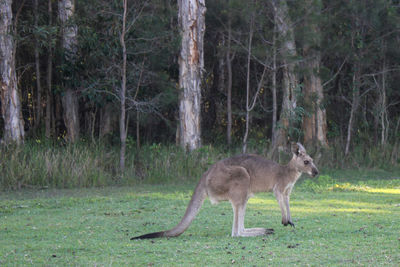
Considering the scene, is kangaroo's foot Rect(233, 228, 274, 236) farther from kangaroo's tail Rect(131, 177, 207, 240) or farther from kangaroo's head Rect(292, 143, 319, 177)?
kangaroo's head Rect(292, 143, 319, 177)

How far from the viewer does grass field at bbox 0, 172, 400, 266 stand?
6.10m

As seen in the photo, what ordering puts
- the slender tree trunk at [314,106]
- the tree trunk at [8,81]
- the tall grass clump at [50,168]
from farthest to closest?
the slender tree trunk at [314,106] → the tree trunk at [8,81] → the tall grass clump at [50,168]

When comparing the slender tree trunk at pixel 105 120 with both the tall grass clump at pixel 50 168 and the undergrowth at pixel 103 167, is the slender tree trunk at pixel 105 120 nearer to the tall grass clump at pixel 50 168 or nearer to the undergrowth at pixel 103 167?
the undergrowth at pixel 103 167

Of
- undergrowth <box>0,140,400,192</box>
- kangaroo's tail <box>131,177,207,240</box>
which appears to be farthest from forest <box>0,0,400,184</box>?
kangaroo's tail <box>131,177,207,240</box>

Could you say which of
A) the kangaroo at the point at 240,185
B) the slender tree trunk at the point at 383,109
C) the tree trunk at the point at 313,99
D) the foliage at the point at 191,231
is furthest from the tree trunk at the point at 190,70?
the kangaroo at the point at 240,185

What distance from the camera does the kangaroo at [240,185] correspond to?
7391 millimetres

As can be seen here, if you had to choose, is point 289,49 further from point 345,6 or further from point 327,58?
point 327,58

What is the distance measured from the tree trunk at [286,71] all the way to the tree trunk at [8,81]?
24.1 ft

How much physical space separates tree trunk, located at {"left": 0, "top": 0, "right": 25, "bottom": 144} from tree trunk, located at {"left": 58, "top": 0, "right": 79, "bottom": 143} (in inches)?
67.9

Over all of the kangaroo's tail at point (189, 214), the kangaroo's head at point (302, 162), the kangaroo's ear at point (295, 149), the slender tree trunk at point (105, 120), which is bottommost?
the kangaroo's tail at point (189, 214)

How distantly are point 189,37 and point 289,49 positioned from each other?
3154mm

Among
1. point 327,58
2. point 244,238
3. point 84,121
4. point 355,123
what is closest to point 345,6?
point 327,58

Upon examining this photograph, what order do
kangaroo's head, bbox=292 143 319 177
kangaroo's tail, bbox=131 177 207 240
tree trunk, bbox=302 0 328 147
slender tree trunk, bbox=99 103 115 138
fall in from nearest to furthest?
kangaroo's tail, bbox=131 177 207 240 < kangaroo's head, bbox=292 143 319 177 < tree trunk, bbox=302 0 328 147 < slender tree trunk, bbox=99 103 115 138

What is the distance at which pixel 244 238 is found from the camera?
24.0 feet
